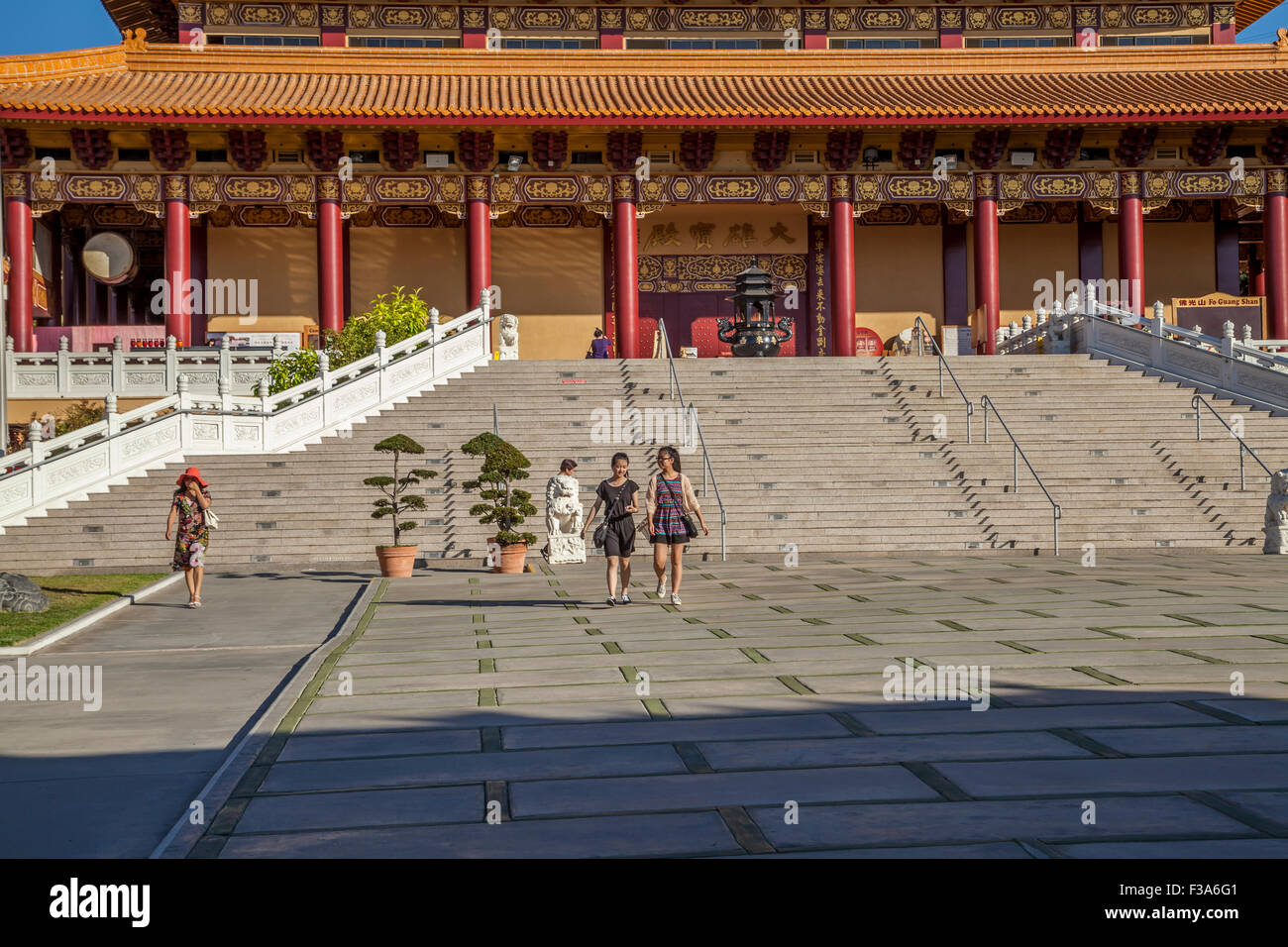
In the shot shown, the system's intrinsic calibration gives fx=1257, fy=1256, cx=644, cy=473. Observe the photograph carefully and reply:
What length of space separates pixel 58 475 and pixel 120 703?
11.9 meters

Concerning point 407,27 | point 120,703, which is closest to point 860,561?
point 120,703

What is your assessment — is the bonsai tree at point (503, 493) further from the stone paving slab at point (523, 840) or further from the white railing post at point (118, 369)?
the white railing post at point (118, 369)

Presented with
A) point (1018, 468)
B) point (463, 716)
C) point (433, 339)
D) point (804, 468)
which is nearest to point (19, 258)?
point (433, 339)

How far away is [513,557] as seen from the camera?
15281 millimetres

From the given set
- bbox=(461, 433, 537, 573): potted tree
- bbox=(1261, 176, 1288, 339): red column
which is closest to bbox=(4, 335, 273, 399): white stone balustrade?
bbox=(461, 433, 537, 573): potted tree

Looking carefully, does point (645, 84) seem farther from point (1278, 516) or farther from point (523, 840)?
point (523, 840)

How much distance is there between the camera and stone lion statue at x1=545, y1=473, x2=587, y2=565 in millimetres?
15375

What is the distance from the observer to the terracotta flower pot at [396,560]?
14977 mm

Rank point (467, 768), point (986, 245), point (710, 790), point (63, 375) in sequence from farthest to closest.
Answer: point (986, 245)
point (63, 375)
point (467, 768)
point (710, 790)

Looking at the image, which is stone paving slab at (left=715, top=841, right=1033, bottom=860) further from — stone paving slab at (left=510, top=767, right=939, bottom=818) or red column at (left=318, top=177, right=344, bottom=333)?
red column at (left=318, top=177, right=344, bottom=333)

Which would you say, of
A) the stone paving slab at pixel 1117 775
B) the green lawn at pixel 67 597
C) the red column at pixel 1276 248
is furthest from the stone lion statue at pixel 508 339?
the stone paving slab at pixel 1117 775

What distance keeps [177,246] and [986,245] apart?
57.0 feet

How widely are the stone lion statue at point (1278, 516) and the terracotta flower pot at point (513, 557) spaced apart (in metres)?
9.50
